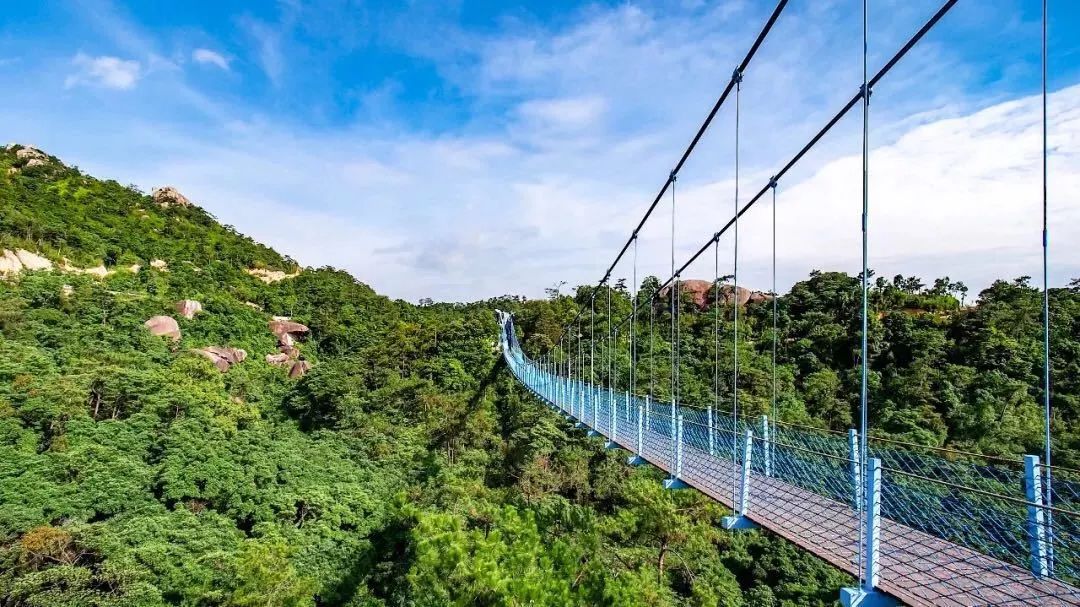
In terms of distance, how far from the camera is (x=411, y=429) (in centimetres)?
1542

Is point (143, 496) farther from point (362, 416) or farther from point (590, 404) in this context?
point (590, 404)

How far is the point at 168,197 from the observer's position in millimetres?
28844

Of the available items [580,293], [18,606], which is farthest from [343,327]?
[18,606]

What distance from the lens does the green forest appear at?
9.05m

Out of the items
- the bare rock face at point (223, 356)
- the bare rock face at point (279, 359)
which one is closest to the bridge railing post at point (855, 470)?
the bare rock face at point (223, 356)

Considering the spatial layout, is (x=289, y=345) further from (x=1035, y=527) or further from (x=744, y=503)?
(x=1035, y=527)

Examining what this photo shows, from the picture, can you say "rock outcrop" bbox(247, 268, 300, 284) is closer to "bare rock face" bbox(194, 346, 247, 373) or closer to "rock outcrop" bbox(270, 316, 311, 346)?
"rock outcrop" bbox(270, 316, 311, 346)

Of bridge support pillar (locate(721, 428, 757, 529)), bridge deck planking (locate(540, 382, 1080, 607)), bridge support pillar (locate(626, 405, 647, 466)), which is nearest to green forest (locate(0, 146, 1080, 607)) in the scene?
bridge support pillar (locate(626, 405, 647, 466))

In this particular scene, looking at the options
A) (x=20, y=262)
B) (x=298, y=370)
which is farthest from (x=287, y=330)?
(x=20, y=262)

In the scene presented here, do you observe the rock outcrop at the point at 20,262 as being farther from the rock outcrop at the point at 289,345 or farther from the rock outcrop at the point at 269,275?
the rock outcrop at the point at 269,275

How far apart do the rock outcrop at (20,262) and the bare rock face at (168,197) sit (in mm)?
11507

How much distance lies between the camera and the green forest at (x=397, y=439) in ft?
29.7

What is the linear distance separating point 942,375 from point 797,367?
10.2ft

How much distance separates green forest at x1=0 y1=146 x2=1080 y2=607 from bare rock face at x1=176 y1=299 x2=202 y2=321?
165 millimetres
